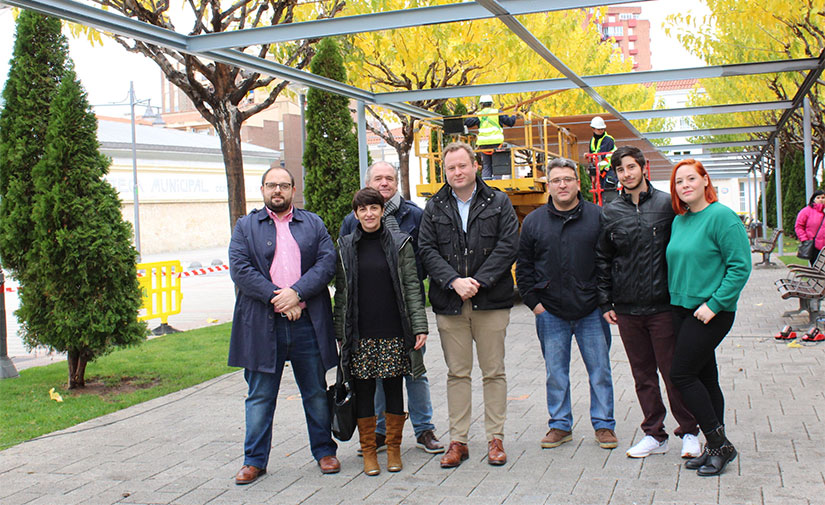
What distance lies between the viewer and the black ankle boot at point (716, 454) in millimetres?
4801

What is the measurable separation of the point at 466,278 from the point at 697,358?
1.47 m

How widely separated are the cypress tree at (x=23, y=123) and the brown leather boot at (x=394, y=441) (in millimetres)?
4836

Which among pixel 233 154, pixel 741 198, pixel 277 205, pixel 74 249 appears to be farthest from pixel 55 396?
pixel 741 198

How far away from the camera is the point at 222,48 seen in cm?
775

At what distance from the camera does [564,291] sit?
5445mm

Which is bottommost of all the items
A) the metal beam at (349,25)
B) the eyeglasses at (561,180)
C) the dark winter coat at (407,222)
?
the dark winter coat at (407,222)

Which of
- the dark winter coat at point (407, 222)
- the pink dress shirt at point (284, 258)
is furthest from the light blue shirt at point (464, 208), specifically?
the pink dress shirt at point (284, 258)

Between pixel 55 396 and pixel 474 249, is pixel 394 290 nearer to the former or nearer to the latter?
pixel 474 249

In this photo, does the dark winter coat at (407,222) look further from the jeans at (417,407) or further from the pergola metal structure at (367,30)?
the pergola metal structure at (367,30)

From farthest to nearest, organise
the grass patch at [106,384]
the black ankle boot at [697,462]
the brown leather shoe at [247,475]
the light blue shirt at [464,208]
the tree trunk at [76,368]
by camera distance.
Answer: the tree trunk at [76,368] → the grass patch at [106,384] → the light blue shirt at [464,208] → the brown leather shoe at [247,475] → the black ankle boot at [697,462]

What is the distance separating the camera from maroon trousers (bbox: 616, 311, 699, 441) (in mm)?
5180

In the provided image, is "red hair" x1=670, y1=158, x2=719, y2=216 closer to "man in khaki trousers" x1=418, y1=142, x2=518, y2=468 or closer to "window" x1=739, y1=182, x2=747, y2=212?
"man in khaki trousers" x1=418, y1=142, x2=518, y2=468

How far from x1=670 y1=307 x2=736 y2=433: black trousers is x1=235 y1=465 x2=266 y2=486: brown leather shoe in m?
2.65

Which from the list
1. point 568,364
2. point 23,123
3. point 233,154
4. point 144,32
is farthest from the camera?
point 233,154
